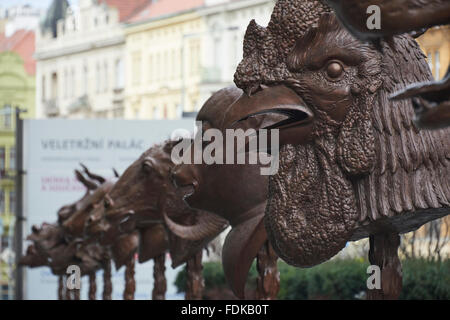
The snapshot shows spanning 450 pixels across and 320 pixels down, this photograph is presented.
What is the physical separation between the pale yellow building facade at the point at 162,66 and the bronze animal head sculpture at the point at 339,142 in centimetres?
3709

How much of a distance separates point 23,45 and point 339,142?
62.7m

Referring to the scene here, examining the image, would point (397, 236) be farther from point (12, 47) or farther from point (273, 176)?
point (12, 47)

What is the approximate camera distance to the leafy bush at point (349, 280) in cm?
584

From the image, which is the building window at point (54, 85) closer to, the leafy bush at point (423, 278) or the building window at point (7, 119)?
the building window at point (7, 119)

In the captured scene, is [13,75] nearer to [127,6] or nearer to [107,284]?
[127,6]

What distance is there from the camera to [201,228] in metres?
5.79

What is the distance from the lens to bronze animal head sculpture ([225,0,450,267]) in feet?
9.47

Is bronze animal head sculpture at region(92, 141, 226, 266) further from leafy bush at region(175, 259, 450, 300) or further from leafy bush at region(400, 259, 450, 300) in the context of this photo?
leafy bush at region(400, 259, 450, 300)

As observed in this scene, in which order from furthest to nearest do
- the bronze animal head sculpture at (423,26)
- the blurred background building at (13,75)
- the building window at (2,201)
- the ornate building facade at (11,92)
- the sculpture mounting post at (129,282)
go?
1. the blurred background building at (13,75)
2. the ornate building facade at (11,92)
3. the building window at (2,201)
4. the sculpture mounting post at (129,282)
5. the bronze animal head sculpture at (423,26)

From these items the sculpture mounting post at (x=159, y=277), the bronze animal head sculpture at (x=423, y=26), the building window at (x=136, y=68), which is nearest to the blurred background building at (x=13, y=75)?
the building window at (x=136, y=68)

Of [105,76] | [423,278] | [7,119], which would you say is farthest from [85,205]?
[7,119]

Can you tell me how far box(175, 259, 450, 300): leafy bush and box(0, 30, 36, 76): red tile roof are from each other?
182ft

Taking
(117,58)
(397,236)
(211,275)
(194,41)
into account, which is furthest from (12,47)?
(397,236)
